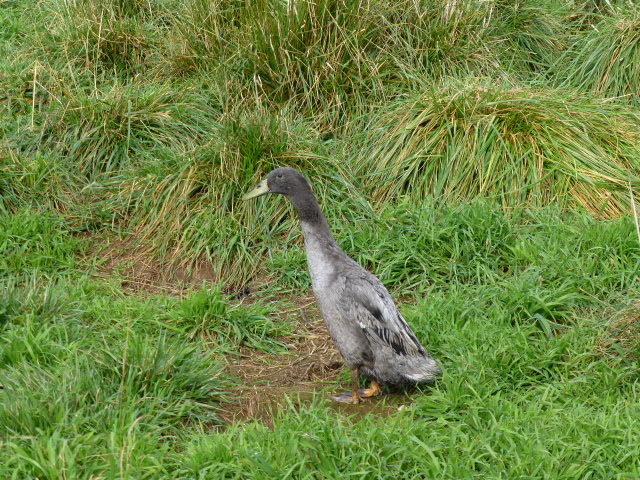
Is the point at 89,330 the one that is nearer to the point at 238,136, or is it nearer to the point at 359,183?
the point at 238,136

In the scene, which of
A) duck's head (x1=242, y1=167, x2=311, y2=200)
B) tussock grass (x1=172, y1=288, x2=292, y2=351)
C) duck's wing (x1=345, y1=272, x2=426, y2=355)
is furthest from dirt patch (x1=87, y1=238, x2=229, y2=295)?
duck's wing (x1=345, y1=272, x2=426, y2=355)

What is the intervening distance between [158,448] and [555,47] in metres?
5.34

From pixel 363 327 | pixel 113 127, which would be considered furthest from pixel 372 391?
pixel 113 127

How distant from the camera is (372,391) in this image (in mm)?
4668

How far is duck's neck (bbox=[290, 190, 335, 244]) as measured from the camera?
483cm

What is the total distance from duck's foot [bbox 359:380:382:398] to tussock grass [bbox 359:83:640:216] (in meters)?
1.80

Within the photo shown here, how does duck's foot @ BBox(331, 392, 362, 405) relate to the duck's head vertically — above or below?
below

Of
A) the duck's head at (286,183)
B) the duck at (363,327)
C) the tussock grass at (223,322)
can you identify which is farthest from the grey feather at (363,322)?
the tussock grass at (223,322)

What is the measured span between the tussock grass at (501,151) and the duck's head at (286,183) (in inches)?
50.3

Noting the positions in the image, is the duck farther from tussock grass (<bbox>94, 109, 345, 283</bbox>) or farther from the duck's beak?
tussock grass (<bbox>94, 109, 345, 283</bbox>)

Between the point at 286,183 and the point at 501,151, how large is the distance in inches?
71.0

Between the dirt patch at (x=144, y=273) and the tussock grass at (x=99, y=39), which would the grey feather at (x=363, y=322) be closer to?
the dirt patch at (x=144, y=273)

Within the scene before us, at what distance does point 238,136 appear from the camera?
6137 mm

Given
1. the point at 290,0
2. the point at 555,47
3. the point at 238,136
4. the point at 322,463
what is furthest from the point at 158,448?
the point at 555,47
